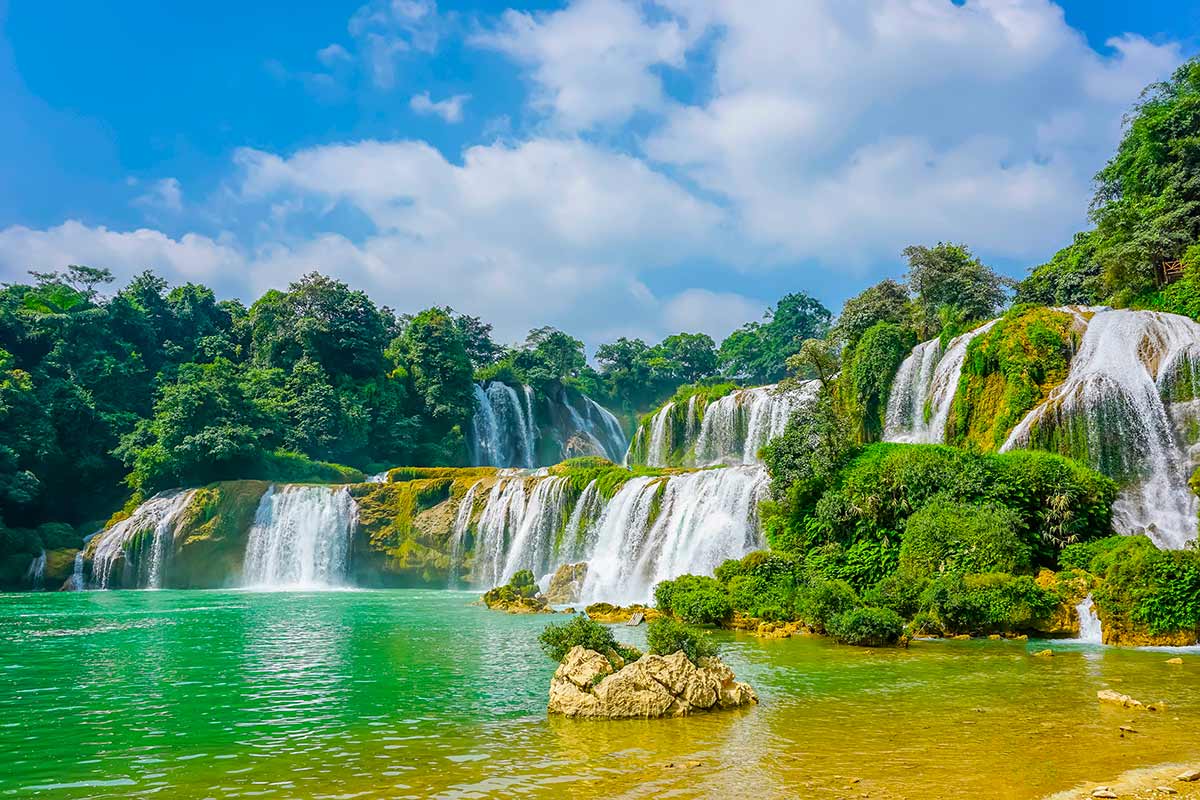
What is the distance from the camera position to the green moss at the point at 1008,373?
2605 cm

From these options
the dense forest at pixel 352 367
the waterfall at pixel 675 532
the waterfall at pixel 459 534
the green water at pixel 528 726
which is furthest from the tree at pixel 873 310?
the green water at pixel 528 726

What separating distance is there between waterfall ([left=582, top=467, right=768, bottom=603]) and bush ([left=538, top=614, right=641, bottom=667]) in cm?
1501

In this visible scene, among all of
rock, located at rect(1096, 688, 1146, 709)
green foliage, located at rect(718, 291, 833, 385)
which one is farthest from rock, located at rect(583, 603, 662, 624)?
green foliage, located at rect(718, 291, 833, 385)

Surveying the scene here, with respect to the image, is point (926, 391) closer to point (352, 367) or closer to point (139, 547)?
point (139, 547)

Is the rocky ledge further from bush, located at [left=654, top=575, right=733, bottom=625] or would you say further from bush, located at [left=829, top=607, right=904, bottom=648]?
bush, located at [left=654, top=575, right=733, bottom=625]

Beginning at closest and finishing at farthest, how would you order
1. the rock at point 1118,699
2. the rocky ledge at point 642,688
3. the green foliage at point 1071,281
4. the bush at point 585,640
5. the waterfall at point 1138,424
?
the rock at point 1118,699, the rocky ledge at point 642,688, the bush at point 585,640, the waterfall at point 1138,424, the green foliage at point 1071,281

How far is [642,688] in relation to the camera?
32.0 feet

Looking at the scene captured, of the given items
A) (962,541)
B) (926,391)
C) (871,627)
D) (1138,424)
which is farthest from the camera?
(926,391)

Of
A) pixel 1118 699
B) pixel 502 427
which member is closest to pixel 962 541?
pixel 1118 699

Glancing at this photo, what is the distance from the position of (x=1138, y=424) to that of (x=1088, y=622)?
29.6 ft

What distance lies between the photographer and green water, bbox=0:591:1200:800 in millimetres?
6941

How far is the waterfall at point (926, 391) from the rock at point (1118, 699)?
19.7 metres

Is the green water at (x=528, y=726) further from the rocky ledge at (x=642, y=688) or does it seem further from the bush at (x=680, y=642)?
the bush at (x=680, y=642)

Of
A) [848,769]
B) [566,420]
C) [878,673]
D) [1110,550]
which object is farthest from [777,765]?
[566,420]
